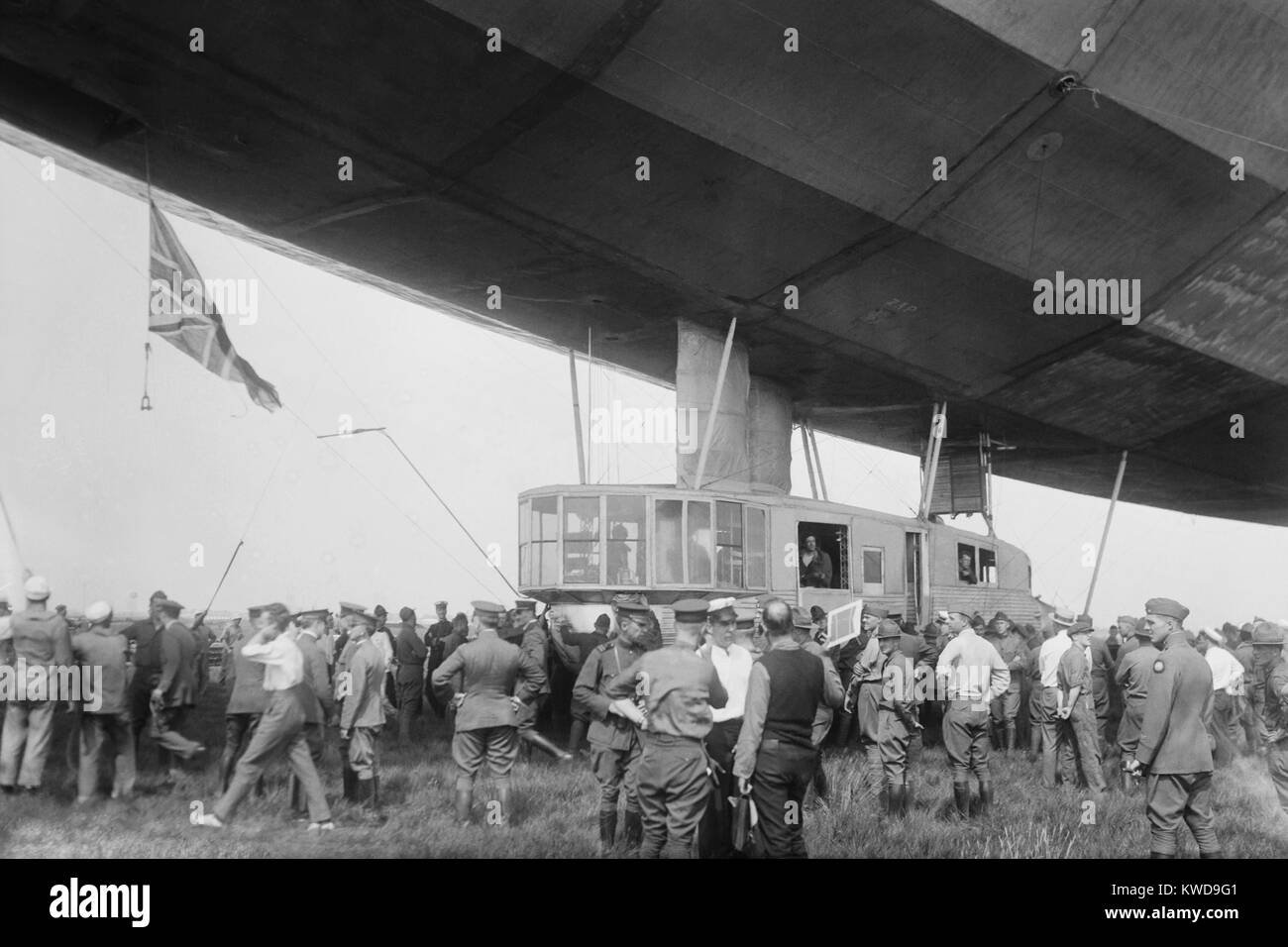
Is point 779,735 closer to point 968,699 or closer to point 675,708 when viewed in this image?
point 675,708

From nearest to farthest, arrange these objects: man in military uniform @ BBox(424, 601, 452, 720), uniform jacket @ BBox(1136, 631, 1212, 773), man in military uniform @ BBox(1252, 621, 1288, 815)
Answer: uniform jacket @ BBox(1136, 631, 1212, 773) → man in military uniform @ BBox(1252, 621, 1288, 815) → man in military uniform @ BBox(424, 601, 452, 720)

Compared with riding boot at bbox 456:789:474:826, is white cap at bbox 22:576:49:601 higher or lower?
higher

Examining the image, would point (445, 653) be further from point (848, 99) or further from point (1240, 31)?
point (1240, 31)

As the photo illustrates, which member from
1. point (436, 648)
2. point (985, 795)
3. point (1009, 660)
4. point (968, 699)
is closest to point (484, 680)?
point (968, 699)

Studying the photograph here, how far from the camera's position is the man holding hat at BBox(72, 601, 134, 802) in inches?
369

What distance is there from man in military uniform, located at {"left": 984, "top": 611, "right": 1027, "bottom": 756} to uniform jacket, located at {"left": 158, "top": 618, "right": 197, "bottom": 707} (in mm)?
9623

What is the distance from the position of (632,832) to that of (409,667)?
750 centimetres

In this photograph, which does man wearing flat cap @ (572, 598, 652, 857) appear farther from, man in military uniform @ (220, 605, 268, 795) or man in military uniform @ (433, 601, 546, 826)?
man in military uniform @ (220, 605, 268, 795)

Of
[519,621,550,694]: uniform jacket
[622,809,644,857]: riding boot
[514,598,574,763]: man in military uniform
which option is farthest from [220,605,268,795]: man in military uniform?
[622,809,644,857]: riding boot

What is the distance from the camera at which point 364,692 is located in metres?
9.64
